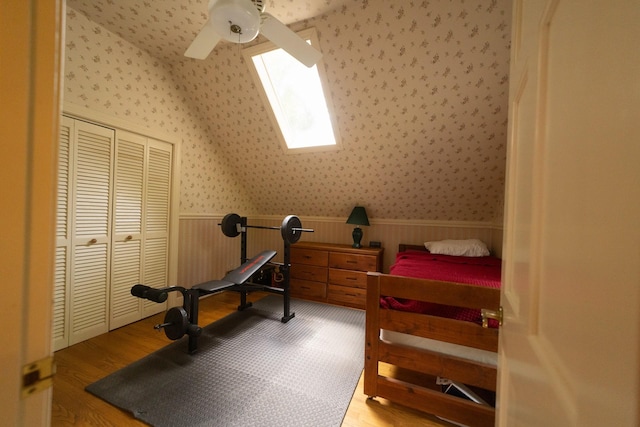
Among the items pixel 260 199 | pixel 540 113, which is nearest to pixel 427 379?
pixel 540 113

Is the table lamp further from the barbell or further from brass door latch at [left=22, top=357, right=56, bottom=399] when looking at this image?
brass door latch at [left=22, top=357, right=56, bottom=399]

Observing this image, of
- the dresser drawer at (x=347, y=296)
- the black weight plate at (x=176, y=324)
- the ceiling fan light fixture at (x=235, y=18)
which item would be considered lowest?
the dresser drawer at (x=347, y=296)

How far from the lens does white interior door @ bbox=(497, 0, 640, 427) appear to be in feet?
0.68

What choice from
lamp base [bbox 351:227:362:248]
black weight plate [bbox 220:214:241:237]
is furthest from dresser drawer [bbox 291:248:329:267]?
black weight plate [bbox 220:214:241:237]

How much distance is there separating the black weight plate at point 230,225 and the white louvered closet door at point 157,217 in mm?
594

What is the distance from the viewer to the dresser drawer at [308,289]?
320cm

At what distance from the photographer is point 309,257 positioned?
10.8ft

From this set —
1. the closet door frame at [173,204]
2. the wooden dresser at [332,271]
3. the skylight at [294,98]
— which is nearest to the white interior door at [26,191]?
the skylight at [294,98]

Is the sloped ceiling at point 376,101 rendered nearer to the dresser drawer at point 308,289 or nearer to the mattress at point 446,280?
the mattress at point 446,280

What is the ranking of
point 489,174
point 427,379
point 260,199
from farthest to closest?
point 260,199 < point 489,174 < point 427,379

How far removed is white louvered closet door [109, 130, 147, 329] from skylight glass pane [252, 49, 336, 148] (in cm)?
141

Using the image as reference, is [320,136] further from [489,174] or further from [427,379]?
[427,379]

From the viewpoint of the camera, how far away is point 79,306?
6.65 feet

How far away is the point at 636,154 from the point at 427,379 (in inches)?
80.2
